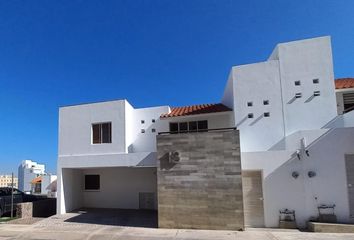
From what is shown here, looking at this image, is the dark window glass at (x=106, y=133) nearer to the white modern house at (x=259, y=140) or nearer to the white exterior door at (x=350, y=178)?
the white modern house at (x=259, y=140)

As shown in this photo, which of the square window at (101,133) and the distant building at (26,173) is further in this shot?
the distant building at (26,173)

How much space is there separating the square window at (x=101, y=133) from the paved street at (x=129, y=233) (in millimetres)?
5608

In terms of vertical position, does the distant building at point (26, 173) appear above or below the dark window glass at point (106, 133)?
below

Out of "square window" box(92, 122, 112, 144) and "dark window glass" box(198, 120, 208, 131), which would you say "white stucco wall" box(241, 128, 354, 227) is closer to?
"dark window glass" box(198, 120, 208, 131)

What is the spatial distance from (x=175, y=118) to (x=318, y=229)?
33.1ft

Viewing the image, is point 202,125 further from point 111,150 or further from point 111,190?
point 111,190

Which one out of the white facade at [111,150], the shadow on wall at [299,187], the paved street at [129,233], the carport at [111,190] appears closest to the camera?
the paved street at [129,233]

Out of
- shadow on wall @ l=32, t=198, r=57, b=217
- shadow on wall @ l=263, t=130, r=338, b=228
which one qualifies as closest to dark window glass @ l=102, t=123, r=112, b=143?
shadow on wall @ l=32, t=198, r=57, b=217

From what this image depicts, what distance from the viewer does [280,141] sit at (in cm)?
1479

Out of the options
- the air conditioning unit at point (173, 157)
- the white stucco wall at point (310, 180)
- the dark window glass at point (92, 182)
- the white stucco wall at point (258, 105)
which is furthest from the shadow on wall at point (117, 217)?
the white stucco wall at point (258, 105)

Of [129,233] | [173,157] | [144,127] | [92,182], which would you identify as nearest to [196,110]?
[144,127]

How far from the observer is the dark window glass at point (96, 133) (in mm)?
17953

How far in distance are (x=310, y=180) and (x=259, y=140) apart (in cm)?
335

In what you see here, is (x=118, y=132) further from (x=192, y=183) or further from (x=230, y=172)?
(x=230, y=172)
